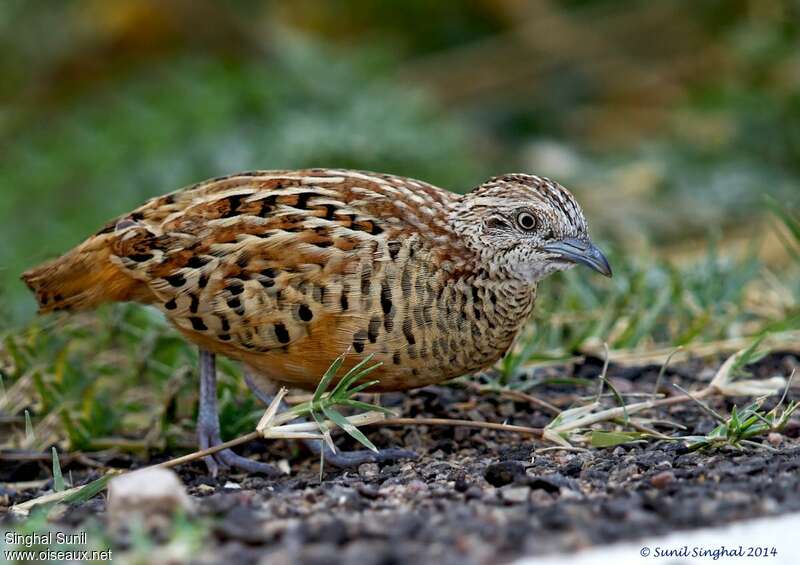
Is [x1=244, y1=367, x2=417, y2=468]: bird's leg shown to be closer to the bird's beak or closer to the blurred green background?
the bird's beak

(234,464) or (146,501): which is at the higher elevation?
(146,501)

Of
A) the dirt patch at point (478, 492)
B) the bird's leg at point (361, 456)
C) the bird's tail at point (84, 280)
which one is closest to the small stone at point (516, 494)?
the dirt patch at point (478, 492)

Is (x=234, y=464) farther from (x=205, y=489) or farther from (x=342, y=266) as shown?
(x=342, y=266)

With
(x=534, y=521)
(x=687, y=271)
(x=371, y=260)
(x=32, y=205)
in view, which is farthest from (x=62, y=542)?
(x=32, y=205)

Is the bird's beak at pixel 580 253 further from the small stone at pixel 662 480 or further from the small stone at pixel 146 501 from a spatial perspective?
the small stone at pixel 146 501

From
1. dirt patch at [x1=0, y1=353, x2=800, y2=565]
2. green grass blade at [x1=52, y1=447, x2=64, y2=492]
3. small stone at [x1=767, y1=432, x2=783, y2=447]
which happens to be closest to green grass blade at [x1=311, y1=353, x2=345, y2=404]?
dirt patch at [x1=0, y1=353, x2=800, y2=565]

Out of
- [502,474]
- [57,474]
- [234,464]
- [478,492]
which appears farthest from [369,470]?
[57,474]
